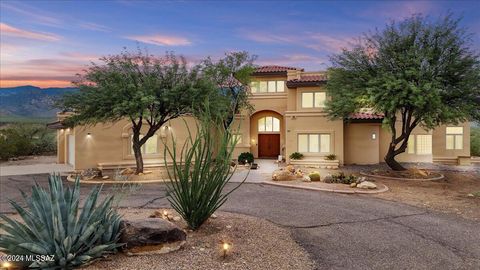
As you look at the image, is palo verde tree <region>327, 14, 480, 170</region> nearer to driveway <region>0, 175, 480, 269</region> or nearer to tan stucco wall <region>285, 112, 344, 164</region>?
tan stucco wall <region>285, 112, 344, 164</region>

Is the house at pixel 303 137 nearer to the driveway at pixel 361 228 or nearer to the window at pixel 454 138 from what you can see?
the window at pixel 454 138

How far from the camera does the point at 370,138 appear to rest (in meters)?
25.1

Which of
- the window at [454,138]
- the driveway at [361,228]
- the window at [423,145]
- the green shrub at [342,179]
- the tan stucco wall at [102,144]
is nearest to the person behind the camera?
the driveway at [361,228]

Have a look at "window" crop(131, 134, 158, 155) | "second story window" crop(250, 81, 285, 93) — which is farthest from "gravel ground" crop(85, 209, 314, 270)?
"second story window" crop(250, 81, 285, 93)

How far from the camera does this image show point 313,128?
2455 cm

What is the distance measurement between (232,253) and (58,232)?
3.09 m

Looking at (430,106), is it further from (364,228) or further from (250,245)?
(250,245)

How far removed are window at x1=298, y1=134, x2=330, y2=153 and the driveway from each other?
10.8 metres

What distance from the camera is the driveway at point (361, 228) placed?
635 cm

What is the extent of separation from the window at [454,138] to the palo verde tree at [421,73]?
27.8 ft

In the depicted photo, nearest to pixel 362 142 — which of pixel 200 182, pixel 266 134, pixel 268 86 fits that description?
pixel 266 134

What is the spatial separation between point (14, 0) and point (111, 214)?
16.7 metres

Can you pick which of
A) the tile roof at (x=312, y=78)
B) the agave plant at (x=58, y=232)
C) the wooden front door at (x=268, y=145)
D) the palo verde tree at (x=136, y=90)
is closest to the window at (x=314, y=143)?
the tile roof at (x=312, y=78)

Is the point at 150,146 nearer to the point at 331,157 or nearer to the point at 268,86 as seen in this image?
the point at 268,86
